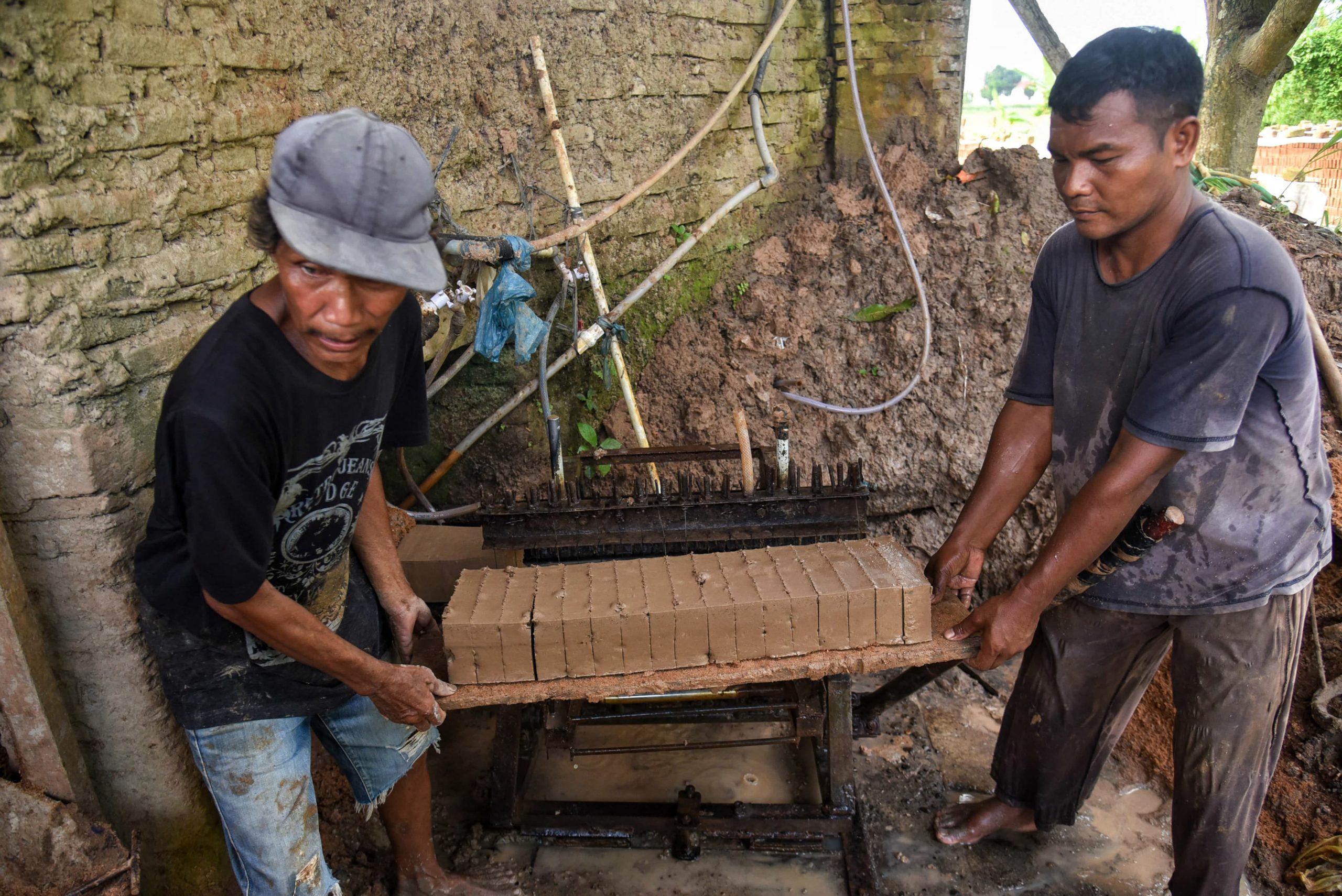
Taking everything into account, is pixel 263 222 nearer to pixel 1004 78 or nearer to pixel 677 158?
pixel 677 158

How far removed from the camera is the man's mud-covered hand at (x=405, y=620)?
8.70ft

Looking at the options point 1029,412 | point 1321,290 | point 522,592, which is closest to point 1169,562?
point 1029,412

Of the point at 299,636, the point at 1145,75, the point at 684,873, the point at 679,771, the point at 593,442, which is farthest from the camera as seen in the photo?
the point at 593,442

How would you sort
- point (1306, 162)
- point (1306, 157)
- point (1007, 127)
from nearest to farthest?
point (1306, 162)
point (1306, 157)
point (1007, 127)

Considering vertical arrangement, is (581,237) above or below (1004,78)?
below

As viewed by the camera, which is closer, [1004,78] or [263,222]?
[263,222]

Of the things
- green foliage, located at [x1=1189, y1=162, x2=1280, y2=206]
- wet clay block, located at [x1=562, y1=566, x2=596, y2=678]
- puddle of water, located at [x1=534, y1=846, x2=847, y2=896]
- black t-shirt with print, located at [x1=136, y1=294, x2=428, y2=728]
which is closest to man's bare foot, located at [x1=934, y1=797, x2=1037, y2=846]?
puddle of water, located at [x1=534, y1=846, x2=847, y2=896]

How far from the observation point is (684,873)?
3189 millimetres

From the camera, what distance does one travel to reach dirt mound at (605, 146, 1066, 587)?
16.4ft

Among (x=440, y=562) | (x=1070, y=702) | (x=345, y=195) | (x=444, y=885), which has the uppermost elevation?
(x=345, y=195)

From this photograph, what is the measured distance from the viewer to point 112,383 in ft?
7.39

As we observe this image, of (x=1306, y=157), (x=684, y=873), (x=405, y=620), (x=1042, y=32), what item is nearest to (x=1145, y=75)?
(x=405, y=620)

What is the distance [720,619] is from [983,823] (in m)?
1.58

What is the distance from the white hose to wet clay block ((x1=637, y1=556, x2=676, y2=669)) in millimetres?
2612
